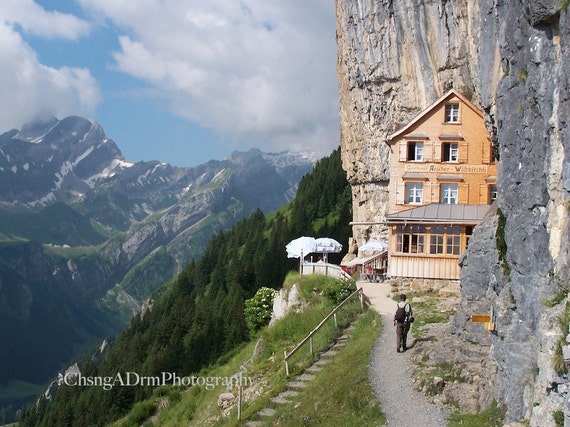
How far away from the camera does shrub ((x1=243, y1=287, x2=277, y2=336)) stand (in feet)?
143

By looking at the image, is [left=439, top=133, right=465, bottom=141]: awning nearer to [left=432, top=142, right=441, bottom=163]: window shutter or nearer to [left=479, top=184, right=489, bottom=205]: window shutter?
[left=432, top=142, right=441, bottom=163]: window shutter

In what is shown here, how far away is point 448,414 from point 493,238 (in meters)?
5.39

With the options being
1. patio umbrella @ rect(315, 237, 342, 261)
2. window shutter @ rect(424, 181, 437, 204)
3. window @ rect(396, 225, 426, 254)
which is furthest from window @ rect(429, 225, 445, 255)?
patio umbrella @ rect(315, 237, 342, 261)

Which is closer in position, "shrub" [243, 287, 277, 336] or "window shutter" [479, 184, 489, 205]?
"window shutter" [479, 184, 489, 205]

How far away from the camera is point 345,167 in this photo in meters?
62.2

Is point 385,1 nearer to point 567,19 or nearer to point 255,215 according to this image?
point 567,19

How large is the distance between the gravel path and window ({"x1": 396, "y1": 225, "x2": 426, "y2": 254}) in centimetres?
937

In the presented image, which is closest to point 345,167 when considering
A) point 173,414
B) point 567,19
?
point 173,414

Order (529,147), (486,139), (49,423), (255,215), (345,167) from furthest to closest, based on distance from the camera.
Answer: (255,215)
(49,423)
(345,167)
(486,139)
(529,147)

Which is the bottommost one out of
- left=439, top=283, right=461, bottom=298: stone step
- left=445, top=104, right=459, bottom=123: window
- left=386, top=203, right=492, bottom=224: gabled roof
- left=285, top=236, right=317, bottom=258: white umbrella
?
left=439, top=283, right=461, bottom=298: stone step

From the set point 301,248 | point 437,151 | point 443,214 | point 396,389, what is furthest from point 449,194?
point 396,389

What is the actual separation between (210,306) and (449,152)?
56.3 metres

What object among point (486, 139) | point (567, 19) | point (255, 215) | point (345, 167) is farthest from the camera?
point (255, 215)

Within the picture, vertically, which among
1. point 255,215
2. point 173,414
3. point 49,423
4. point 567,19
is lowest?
point 49,423
